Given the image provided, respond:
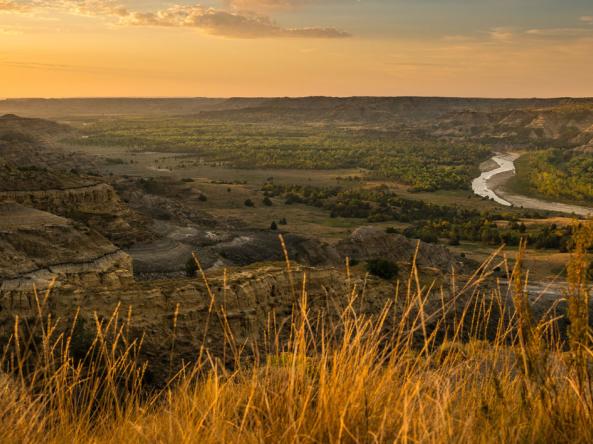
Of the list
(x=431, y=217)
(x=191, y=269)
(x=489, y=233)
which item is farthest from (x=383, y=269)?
(x=431, y=217)

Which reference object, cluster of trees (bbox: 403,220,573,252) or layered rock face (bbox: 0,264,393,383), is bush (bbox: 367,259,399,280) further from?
cluster of trees (bbox: 403,220,573,252)

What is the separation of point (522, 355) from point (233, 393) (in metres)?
2.04

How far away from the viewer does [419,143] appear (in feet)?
635

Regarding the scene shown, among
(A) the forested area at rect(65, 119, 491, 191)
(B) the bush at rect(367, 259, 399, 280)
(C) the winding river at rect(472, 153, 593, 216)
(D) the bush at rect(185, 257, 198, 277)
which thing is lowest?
(C) the winding river at rect(472, 153, 593, 216)

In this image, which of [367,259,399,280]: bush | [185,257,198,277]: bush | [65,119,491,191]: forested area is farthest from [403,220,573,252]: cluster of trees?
[65,119,491,191]: forested area

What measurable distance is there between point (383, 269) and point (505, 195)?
78.1 metres

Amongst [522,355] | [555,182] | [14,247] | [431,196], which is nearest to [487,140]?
[555,182]

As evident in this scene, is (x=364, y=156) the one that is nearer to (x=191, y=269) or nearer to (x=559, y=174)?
(x=559, y=174)

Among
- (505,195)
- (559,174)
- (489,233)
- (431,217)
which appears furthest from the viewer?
(559,174)

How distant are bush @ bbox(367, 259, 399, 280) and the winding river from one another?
175 feet

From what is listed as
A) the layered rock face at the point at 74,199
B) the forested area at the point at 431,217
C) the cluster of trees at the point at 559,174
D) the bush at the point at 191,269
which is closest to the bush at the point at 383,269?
the bush at the point at 191,269

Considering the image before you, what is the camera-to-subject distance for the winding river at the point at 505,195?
88438 mm

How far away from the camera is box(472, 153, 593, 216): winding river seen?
88.4 meters

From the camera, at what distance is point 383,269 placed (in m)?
27.9
